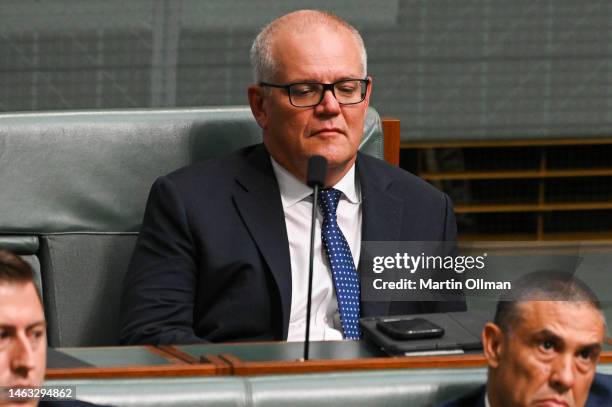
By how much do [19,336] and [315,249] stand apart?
4.10 feet

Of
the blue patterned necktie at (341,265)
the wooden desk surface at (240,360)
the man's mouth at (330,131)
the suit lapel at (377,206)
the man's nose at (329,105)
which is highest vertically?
the man's nose at (329,105)

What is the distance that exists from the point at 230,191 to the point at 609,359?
1080mm

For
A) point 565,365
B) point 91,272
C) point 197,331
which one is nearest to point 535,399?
point 565,365

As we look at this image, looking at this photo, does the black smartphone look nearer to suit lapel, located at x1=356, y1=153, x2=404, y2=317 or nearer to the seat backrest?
suit lapel, located at x1=356, y1=153, x2=404, y2=317

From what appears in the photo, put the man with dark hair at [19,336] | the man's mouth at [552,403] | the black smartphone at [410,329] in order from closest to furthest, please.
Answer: the man with dark hair at [19,336] < the man's mouth at [552,403] < the black smartphone at [410,329]

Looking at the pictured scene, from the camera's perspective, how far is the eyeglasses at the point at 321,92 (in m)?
2.62

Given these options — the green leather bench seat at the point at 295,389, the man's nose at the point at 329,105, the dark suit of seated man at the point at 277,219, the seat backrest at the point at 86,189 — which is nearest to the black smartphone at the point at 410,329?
the green leather bench seat at the point at 295,389

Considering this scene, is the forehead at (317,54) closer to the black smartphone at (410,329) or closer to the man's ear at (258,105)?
the man's ear at (258,105)

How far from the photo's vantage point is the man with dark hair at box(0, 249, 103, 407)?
4.64 feet

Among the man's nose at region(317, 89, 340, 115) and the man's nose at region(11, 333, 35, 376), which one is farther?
the man's nose at region(317, 89, 340, 115)

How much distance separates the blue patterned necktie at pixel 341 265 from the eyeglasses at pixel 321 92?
19cm

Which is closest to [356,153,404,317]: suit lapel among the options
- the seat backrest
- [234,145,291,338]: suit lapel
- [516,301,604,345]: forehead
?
[234,145,291,338]: suit lapel

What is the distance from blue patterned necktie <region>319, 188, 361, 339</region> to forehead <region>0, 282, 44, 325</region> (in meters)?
1.14

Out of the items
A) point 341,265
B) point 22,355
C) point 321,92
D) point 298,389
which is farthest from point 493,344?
point 321,92
